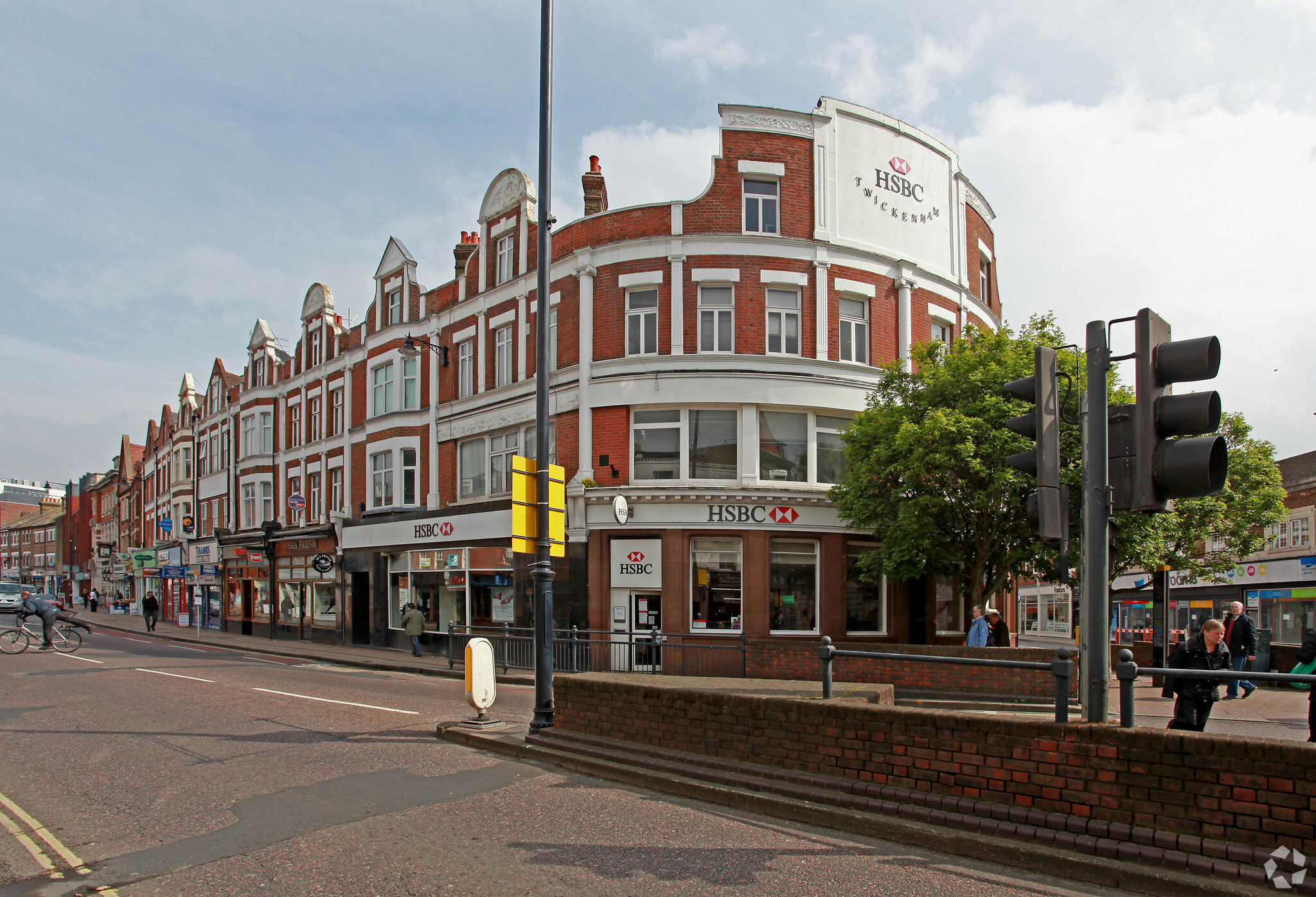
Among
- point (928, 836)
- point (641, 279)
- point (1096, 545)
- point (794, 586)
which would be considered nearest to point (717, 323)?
point (641, 279)

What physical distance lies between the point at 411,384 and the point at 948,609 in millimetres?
18430

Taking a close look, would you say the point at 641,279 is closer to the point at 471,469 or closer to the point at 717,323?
the point at 717,323

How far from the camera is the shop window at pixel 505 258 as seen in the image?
25750mm

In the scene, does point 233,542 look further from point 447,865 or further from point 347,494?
point 447,865

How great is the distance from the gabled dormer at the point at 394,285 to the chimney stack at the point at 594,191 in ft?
29.2

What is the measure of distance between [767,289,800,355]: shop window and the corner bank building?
0.06m

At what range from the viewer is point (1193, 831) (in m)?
5.09

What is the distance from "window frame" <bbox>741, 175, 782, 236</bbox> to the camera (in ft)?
72.1

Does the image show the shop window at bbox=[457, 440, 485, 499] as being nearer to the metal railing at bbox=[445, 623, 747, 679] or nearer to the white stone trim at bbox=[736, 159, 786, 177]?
the metal railing at bbox=[445, 623, 747, 679]

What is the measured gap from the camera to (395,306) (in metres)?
31.1

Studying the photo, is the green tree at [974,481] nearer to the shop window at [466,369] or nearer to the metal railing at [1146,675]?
the metal railing at [1146,675]

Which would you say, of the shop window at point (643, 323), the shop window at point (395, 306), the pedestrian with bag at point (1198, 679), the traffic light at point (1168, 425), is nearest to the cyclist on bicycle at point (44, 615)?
the shop window at point (395, 306)

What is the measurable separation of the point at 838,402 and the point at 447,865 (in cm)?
1736

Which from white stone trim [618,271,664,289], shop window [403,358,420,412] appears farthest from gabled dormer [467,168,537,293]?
white stone trim [618,271,664,289]
